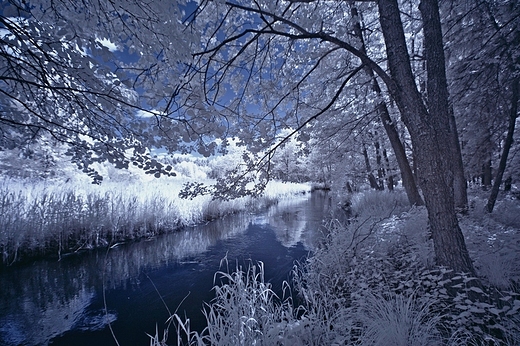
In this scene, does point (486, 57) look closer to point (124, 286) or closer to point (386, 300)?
point (386, 300)

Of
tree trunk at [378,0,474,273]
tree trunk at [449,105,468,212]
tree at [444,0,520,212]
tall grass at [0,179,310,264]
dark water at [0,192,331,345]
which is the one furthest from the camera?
tall grass at [0,179,310,264]

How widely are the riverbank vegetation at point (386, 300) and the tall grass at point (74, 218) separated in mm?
4382

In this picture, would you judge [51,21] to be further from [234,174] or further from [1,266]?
[1,266]

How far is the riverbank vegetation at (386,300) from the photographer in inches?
76.6

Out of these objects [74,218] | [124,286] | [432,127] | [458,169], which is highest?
[432,127]

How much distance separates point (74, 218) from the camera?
640cm

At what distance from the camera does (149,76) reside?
2.78 meters

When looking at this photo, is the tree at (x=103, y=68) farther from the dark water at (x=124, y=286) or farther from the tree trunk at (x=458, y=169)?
the tree trunk at (x=458, y=169)

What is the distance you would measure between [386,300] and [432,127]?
222 centimetres

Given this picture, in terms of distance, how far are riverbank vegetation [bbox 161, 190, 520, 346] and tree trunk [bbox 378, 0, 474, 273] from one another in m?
0.33

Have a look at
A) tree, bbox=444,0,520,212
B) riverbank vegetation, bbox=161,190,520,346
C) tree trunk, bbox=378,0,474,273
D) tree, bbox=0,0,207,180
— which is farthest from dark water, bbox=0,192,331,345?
tree, bbox=444,0,520,212

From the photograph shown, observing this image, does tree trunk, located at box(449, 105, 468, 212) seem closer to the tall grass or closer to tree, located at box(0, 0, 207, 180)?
tree, located at box(0, 0, 207, 180)

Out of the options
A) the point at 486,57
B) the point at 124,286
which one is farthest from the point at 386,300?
the point at 486,57

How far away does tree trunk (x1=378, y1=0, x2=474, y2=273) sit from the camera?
2555 millimetres
